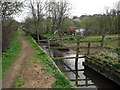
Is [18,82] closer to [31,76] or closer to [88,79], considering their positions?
[31,76]

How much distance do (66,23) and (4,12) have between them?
23.0 metres

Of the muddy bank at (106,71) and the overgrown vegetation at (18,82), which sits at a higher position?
the overgrown vegetation at (18,82)

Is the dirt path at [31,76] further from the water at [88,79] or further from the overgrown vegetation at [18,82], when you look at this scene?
the water at [88,79]

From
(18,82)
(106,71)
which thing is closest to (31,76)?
(18,82)

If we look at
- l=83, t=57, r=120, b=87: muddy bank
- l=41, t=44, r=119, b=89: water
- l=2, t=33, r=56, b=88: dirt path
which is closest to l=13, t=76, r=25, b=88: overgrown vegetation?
l=2, t=33, r=56, b=88: dirt path

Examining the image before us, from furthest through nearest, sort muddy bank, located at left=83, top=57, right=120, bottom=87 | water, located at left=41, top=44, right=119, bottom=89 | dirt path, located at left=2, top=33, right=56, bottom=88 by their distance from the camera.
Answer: water, located at left=41, top=44, right=119, bottom=89 → muddy bank, located at left=83, top=57, right=120, bottom=87 → dirt path, located at left=2, top=33, right=56, bottom=88

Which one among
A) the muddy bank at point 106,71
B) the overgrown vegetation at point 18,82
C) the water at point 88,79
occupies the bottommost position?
the water at point 88,79

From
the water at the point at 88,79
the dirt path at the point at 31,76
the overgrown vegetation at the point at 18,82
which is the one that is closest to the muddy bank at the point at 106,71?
the water at the point at 88,79

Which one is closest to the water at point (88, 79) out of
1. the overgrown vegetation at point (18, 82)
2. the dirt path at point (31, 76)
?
the dirt path at point (31, 76)

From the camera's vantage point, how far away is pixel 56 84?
17.3ft

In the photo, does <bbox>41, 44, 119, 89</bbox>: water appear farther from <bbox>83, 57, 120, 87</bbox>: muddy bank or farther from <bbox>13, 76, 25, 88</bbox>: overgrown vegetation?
<bbox>13, 76, 25, 88</bbox>: overgrown vegetation

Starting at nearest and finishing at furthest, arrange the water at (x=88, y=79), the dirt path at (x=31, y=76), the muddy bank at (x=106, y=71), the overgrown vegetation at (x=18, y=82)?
1. the overgrown vegetation at (x=18, y=82)
2. the dirt path at (x=31, y=76)
3. the muddy bank at (x=106, y=71)
4. the water at (x=88, y=79)

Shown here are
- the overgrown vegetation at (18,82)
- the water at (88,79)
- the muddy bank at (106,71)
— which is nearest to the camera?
the overgrown vegetation at (18,82)

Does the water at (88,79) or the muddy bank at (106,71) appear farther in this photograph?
the water at (88,79)
